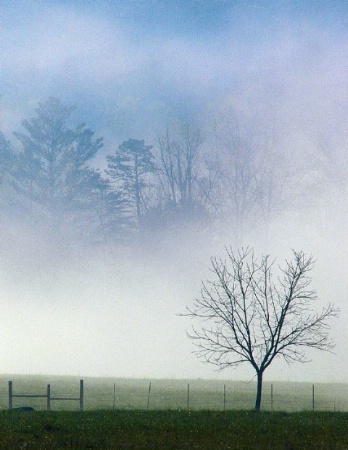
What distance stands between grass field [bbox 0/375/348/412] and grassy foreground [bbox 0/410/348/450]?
771cm

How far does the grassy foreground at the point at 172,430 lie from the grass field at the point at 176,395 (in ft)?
25.3

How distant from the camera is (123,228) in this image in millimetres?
97250

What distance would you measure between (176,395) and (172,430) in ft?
77.2

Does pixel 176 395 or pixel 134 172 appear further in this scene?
pixel 134 172

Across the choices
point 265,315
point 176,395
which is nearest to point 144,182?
point 176,395

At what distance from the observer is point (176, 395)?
57.6 m

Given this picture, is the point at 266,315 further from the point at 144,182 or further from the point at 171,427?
the point at 144,182

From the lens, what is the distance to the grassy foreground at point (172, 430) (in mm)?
30719

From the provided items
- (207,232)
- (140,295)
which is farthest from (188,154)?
(140,295)

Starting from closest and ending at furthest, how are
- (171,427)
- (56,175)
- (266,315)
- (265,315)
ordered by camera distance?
(171,427)
(266,315)
(265,315)
(56,175)

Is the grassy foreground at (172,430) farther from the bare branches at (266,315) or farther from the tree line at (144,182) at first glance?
the tree line at (144,182)

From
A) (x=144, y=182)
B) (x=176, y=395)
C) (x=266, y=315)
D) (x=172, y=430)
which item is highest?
(x=144, y=182)

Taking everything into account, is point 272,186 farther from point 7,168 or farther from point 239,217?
point 7,168

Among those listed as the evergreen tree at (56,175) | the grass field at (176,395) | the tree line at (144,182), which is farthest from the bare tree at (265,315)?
the evergreen tree at (56,175)
